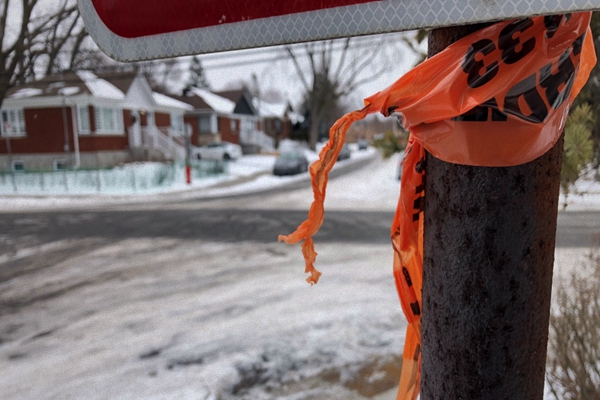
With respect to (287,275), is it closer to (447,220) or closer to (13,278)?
(13,278)

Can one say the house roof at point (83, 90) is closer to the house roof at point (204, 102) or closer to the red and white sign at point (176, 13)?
the house roof at point (204, 102)

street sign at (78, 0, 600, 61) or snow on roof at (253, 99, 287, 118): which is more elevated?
snow on roof at (253, 99, 287, 118)

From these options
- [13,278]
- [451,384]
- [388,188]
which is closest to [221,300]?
[13,278]

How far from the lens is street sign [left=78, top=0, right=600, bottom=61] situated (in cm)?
88

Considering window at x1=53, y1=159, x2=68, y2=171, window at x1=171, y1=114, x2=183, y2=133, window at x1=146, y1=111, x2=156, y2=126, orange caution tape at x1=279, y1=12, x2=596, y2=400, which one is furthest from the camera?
window at x1=171, y1=114, x2=183, y2=133

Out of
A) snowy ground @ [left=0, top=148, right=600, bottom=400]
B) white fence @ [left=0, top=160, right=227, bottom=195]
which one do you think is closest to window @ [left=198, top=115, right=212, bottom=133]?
white fence @ [left=0, top=160, right=227, bottom=195]

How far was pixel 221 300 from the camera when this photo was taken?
210 inches

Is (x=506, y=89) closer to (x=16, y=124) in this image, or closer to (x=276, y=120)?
(x=16, y=124)

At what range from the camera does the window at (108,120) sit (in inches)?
990

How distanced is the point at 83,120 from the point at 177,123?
36.0 feet

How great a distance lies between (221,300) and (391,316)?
81.9 inches

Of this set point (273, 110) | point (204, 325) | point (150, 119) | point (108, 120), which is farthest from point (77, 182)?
point (273, 110)

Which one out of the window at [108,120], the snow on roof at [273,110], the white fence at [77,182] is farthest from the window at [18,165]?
the snow on roof at [273,110]

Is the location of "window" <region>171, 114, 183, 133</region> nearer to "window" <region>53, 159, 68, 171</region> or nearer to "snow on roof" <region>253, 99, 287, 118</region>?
"window" <region>53, 159, 68, 171</region>
